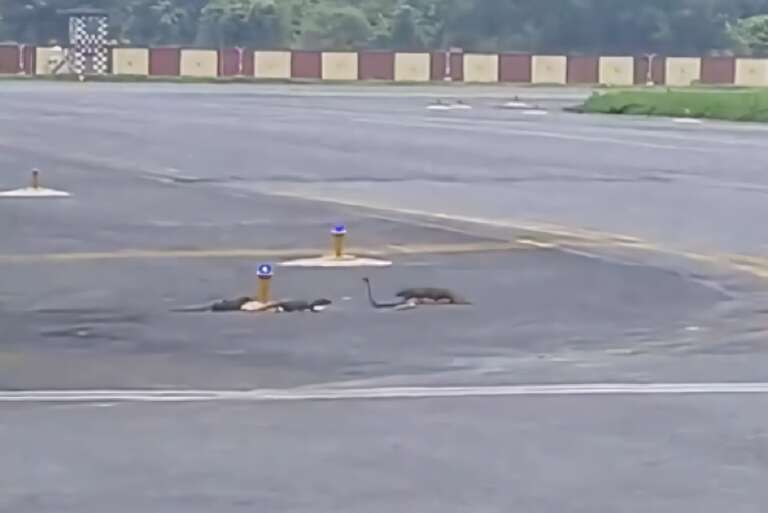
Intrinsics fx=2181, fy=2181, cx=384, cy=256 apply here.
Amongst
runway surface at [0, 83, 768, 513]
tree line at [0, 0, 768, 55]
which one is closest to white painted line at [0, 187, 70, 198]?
runway surface at [0, 83, 768, 513]

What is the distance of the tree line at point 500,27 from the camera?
100 m

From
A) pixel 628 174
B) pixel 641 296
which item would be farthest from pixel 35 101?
pixel 641 296

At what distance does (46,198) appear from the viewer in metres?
23.8

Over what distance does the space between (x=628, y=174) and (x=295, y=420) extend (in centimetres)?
1971

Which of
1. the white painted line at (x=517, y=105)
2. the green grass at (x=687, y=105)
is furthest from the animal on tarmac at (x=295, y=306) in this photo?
the white painted line at (x=517, y=105)

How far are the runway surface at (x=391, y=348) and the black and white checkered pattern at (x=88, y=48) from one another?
56488 mm

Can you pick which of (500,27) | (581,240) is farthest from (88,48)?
(581,240)

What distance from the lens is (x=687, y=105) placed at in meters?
53.0

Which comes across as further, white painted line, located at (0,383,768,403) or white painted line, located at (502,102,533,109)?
white painted line, located at (502,102,533,109)

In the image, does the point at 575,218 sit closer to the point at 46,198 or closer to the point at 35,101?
the point at 46,198

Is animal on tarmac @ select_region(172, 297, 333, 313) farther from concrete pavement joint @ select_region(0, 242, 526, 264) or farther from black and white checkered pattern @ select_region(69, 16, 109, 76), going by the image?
black and white checkered pattern @ select_region(69, 16, 109, 76)

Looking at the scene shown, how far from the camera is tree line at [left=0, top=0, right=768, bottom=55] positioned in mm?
100438

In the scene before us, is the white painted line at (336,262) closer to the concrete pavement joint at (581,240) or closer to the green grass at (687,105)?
the concrete pavement joint at (581,240)

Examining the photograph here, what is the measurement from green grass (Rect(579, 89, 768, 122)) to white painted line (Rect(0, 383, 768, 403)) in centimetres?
3950
